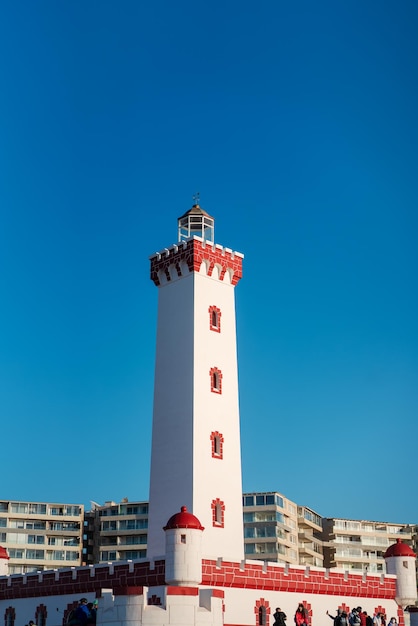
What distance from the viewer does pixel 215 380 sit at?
49.3 metres

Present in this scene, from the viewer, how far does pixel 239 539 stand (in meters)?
46.9

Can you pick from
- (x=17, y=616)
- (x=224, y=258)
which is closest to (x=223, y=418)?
(x=224, y=258)

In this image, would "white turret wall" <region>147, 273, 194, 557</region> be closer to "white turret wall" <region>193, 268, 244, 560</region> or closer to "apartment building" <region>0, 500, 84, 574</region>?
"white turret wall" <region>193, 268, 244, 560</region>

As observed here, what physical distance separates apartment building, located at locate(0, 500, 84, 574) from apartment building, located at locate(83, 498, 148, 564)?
3.22 m

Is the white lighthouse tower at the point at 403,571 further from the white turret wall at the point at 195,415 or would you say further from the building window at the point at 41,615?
the building window at the point at 41,615

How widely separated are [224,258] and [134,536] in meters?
69.3

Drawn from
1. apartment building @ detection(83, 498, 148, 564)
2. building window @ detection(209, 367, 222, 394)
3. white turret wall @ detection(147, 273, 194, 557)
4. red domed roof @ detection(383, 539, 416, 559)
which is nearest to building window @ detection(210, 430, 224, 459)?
white turret wall @ detection(147, 273, 194, 557)

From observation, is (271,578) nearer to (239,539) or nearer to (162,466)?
(239,539)

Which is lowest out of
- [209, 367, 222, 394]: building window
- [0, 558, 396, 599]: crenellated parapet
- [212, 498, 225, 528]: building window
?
[0, 558, 396, 599]: crenellated parapet

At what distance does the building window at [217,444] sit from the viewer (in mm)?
47344

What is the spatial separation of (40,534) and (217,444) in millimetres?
74846

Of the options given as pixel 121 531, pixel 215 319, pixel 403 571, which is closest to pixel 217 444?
pixel 215 319

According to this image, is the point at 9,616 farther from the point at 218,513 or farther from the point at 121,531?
A: the point at 121,531

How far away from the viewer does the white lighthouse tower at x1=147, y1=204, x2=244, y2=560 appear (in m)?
46.1
